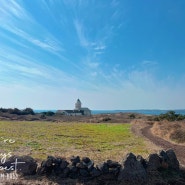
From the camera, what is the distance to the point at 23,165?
11.7 m

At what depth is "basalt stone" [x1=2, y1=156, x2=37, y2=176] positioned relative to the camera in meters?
11.6

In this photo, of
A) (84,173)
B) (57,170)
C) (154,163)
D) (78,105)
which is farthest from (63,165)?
(78,105)

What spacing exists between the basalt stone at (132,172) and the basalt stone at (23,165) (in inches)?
138

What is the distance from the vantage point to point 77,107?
153 metres

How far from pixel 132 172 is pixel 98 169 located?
132 cm

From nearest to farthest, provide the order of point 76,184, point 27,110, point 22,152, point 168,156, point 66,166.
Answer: point 76,184 < point 66,166 < point 168,156 < point 22,152 < point 27,110

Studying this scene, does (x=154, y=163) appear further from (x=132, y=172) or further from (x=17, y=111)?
(x=17, y=111)

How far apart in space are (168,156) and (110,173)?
307 centimetres

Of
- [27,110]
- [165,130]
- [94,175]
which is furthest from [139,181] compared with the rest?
[27,110]

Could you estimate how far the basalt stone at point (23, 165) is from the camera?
11.6 m

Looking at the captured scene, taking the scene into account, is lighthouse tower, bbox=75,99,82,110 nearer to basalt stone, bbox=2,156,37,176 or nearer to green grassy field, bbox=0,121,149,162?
green grassy field, bbox=0,121,149,162

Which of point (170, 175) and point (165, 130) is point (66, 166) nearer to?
point (170, 175)

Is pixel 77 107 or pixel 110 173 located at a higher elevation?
pixel 77 107

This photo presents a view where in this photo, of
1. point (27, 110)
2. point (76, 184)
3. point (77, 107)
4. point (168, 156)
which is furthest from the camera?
point (77, 107)
